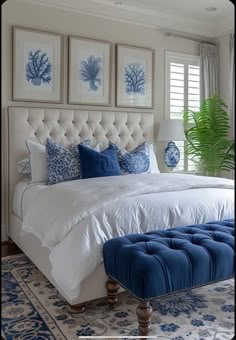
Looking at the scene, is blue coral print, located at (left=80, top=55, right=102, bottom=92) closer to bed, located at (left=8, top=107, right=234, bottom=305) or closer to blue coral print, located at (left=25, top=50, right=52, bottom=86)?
blue coral print, located at (left=25, top=50, right=52, bottom=86)

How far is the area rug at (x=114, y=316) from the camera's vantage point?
6.30ft

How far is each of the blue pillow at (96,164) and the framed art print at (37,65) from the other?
921 mm

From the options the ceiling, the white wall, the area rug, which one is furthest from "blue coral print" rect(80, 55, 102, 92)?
the area rug

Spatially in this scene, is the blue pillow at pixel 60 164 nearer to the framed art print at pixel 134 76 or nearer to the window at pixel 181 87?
the framed art print at pixel 134 76

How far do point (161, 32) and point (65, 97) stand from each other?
1735 mm

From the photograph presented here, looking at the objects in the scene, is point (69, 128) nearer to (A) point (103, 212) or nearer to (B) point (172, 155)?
(B) point (172, 155)

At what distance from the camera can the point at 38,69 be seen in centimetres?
380

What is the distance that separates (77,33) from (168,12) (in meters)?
1.33

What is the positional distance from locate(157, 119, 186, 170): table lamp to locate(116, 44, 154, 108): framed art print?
0.42m

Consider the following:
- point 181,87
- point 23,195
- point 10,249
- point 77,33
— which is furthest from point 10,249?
point 181,87

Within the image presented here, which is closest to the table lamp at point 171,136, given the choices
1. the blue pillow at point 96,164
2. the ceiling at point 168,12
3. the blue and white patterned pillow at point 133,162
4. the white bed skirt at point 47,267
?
the blue and white patterned pillow at point 133,162

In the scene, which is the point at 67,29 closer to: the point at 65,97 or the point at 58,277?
the point at 65,97

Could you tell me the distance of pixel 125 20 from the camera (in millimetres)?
4332

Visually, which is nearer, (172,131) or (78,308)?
(78,308)
